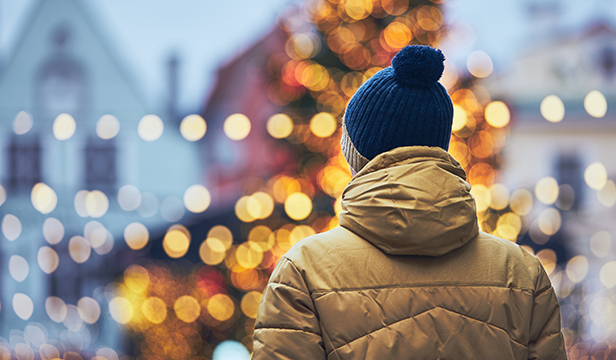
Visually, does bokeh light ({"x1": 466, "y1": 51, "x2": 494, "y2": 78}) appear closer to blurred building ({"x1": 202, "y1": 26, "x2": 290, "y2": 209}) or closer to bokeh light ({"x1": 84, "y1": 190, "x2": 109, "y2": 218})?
bokeh light ({"x1": 84, "y1": 190, "x2": 109, "y2": 218})

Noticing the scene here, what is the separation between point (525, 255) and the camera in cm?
97

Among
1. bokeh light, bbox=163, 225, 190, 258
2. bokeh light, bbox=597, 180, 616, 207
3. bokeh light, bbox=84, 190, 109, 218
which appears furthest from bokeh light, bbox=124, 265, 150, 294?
bokeh light, bbox=597, 180, 616, 207

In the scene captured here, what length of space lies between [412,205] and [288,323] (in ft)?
0.87

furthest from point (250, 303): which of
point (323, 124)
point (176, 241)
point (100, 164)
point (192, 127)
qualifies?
point (100, 164)

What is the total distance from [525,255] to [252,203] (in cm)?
357

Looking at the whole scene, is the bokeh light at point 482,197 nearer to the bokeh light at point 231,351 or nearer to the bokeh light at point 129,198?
the bokeh light at point 231,351

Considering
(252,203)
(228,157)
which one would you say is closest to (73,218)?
(228,157)

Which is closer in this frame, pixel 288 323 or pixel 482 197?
pixel 288 323

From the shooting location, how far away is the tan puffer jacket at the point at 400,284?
0.84 metres

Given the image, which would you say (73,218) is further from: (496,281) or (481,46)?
(496,281)

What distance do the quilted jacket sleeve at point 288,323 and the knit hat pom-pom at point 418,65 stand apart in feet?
1.18

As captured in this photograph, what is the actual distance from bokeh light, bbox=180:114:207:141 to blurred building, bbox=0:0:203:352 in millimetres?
3551

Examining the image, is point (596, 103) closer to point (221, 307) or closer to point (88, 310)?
point (221, 307)

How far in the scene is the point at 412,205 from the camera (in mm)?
838
